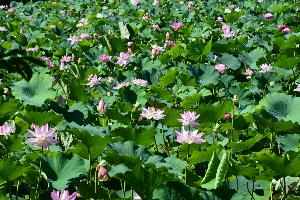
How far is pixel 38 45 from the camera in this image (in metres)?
4.43

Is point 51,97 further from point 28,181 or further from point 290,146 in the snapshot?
point 290,146

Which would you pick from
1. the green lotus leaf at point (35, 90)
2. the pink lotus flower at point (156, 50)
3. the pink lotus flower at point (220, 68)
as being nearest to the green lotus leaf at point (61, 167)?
the green lotus leaf at point (35, 90)

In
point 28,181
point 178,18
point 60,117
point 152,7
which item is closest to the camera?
point 28,181

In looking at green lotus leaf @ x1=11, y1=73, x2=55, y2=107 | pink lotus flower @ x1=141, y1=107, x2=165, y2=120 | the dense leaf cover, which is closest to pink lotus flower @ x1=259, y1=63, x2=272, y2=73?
the dense leaf cover

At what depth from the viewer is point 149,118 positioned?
2305 mm

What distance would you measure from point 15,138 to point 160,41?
2.80 metres

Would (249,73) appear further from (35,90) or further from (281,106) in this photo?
(35,90)

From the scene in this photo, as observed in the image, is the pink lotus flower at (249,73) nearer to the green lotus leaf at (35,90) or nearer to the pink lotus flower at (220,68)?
the pink lotus flower at (220,68)

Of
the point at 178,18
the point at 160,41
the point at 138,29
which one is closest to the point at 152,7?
Answer: the point at 178,18

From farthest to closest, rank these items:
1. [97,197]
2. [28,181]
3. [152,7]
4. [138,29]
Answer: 1. [152,7]
2. [138,29]
3. [28,181]
4. [97,197]

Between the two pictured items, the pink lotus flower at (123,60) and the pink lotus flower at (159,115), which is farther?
the pink lotus flower at (123,60)

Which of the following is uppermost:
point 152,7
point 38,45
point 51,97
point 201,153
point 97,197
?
point 152,7

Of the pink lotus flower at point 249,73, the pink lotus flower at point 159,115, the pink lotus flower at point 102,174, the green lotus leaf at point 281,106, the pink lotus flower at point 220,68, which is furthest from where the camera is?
the pink lotus flower at point 249,73

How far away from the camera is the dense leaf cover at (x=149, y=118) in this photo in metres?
1.72
